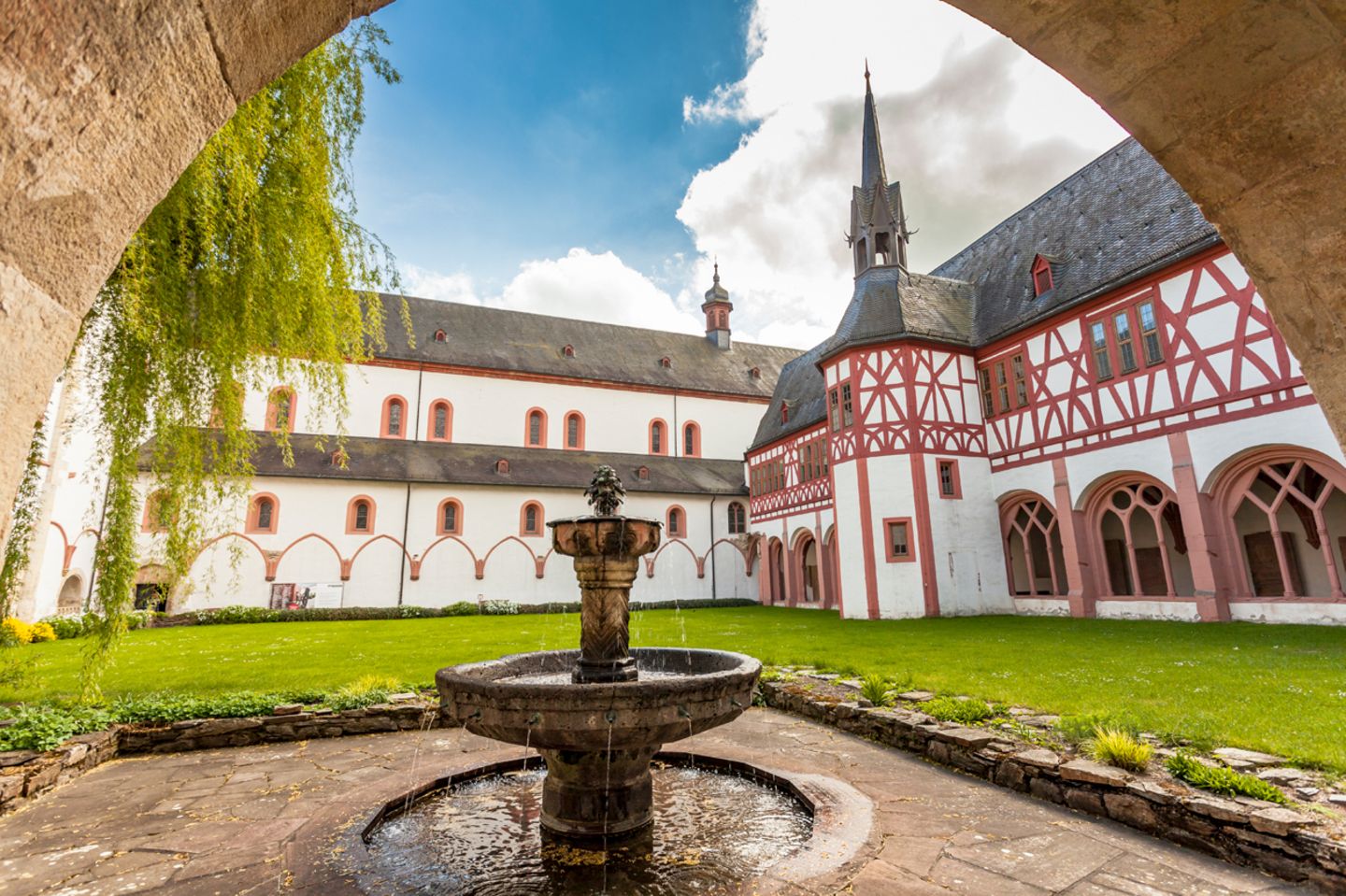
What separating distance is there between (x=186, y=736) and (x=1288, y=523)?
65.7 feet

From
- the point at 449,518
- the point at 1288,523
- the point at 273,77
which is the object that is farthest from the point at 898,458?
the point at 273,77

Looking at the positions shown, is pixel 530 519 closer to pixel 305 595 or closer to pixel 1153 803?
pixel 305 595

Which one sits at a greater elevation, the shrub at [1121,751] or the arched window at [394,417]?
the arched window at [394,417]

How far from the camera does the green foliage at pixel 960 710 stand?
5.75 metres

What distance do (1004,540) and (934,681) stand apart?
444 inches

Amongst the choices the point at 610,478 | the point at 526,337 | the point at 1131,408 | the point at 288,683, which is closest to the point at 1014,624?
the point at 1131,408

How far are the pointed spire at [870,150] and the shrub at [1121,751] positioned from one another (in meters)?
19.2

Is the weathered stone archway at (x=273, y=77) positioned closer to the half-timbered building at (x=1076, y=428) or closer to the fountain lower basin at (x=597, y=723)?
the fountain lower basin at (x=597, y=723)

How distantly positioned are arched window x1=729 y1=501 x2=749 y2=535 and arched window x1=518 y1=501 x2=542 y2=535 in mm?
8650

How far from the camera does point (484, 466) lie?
2697 cm

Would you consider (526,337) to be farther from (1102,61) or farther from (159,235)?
(1102,61)

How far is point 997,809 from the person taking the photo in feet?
14.1

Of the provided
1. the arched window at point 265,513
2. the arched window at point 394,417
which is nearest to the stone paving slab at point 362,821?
the arched window at point 265,513

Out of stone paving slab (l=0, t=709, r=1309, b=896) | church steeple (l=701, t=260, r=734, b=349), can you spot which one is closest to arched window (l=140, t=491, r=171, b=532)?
stone paving slab (l=0, t=709, r=1309, b=896)
